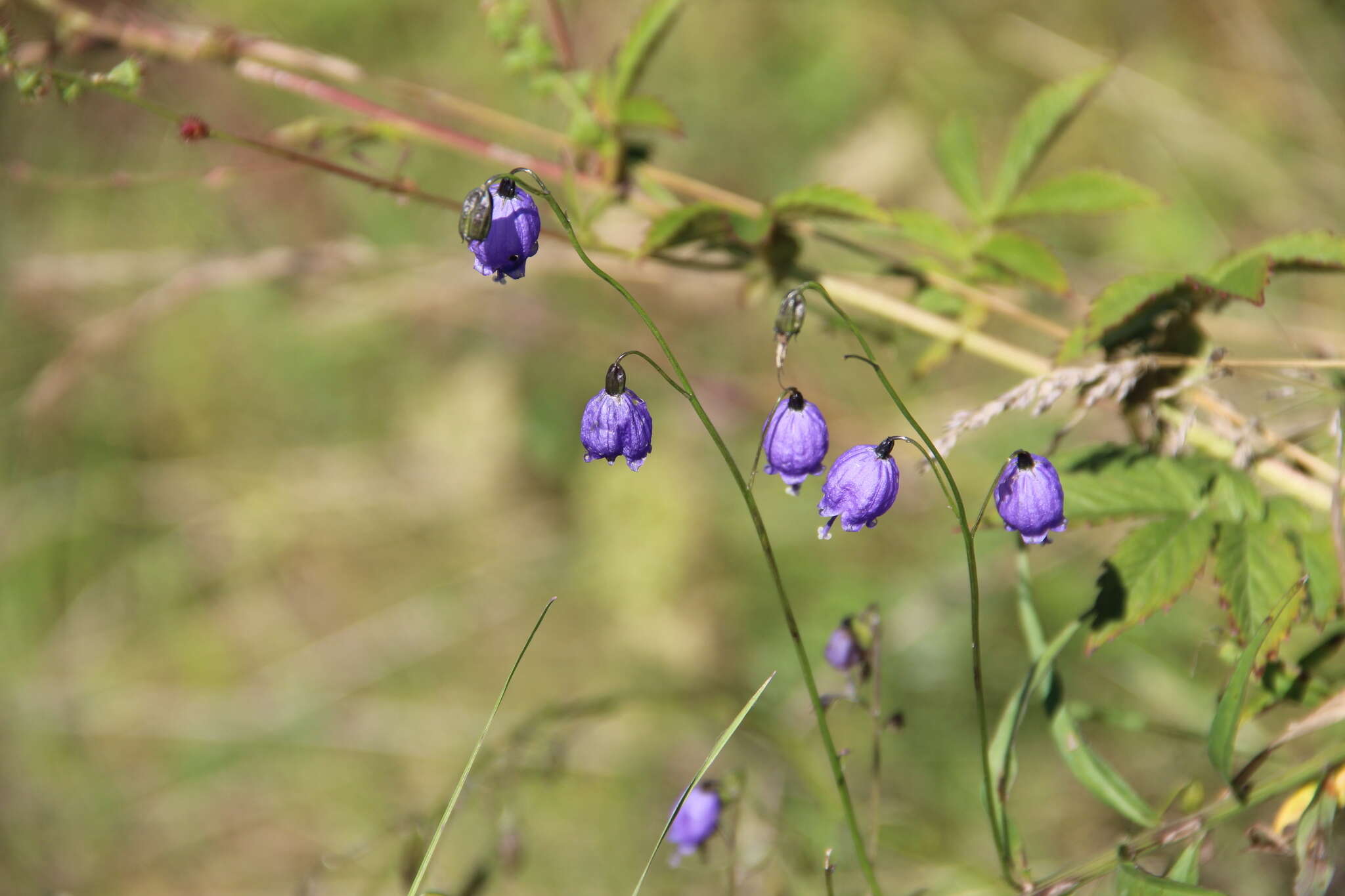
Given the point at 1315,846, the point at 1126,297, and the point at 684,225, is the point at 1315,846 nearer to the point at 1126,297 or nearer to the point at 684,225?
the point at 1126,297

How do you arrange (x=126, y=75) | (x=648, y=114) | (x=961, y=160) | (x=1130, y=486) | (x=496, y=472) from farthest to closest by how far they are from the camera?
(x=496, y=472)
(x=961, y=160)
(x=648, y=114)
(x=126, y=75)
(x=1130, y=486)

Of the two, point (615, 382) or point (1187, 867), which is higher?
point (615, 382)

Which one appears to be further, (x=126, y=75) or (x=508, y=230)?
(x=126, y=75)

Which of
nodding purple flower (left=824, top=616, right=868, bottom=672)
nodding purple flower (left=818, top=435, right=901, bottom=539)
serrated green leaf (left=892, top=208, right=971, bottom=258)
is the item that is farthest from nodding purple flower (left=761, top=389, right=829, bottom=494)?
serrated green leaf (left=892, top=208, right=971, bottom=258)

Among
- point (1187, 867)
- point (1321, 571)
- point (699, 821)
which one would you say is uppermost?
point (1321, 571)

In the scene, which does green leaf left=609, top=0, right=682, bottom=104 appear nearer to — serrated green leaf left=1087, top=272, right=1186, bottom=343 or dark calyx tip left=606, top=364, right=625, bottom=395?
dark calyx tip left=606, top=364, right=625, bottom=395

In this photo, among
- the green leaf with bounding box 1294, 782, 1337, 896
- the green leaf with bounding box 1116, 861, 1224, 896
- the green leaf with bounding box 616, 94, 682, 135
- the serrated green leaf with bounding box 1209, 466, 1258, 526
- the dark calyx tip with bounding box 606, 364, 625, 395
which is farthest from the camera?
the green leaf with bounding box 616, 94, 682, 135

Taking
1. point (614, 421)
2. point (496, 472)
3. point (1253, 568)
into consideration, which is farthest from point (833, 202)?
point (496, 472)
